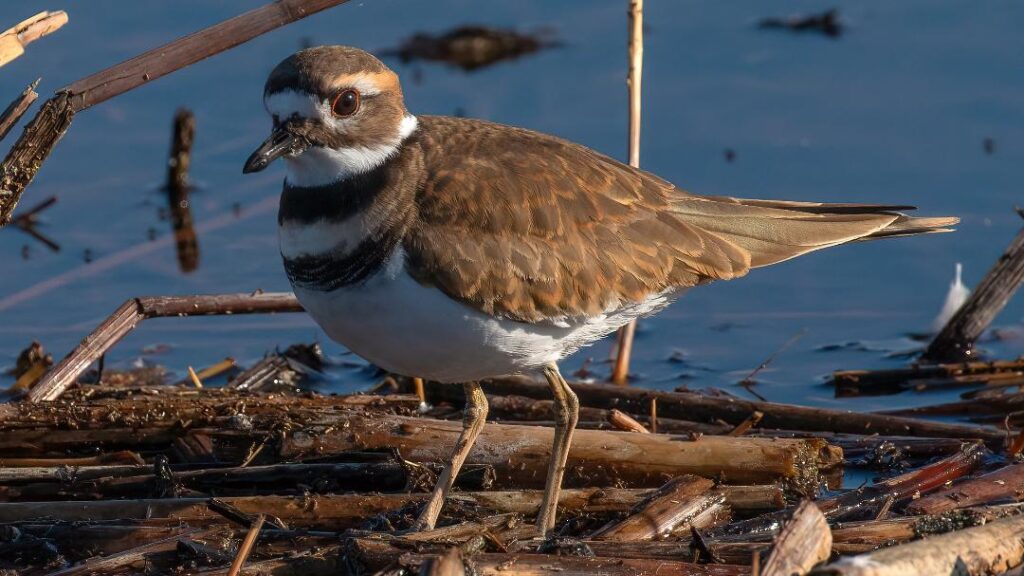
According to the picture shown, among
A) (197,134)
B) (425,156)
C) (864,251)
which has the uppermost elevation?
(425,156)

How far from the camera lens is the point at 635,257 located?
630cm

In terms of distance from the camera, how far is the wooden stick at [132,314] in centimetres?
690

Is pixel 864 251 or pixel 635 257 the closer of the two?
pixel 635 257

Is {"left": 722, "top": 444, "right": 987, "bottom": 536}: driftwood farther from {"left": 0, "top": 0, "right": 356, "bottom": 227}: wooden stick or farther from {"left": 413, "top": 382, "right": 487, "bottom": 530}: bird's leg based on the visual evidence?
{"left": 0, "top": 0, "right": 356, "bottom": 227}: wooden stick

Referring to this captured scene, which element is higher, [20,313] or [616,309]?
[616,309]

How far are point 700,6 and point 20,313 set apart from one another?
5852 mm

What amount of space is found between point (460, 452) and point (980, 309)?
3.23 meters

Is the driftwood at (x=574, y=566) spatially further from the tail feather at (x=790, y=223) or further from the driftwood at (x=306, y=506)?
the tail feather at (x=790, y=223)

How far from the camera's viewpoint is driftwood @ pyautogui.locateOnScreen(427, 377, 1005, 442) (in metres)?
7.14

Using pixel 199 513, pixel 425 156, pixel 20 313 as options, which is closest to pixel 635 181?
pixel 425 156

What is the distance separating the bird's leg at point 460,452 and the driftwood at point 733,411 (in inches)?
40.9

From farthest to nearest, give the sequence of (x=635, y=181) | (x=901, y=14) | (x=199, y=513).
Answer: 1. (x=901, y=14)
2. (x=635, y=181)
3. (x=199, y=513)

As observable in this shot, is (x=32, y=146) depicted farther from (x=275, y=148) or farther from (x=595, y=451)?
(x=595, y=451)

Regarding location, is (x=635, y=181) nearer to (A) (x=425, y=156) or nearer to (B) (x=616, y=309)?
(B) (x=616, y=309)
